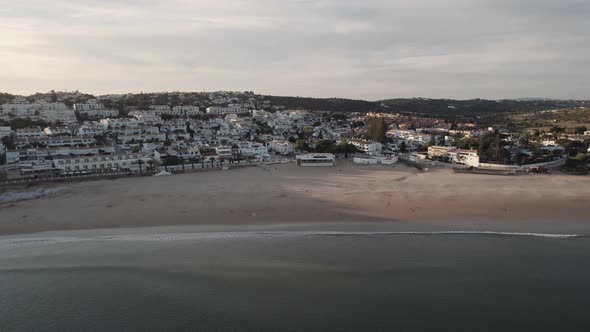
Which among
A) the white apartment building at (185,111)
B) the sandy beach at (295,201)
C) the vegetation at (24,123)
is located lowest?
the sandy beach at (295,201)

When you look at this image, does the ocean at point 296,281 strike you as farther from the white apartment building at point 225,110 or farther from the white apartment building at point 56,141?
the white apartment building at point 225,110

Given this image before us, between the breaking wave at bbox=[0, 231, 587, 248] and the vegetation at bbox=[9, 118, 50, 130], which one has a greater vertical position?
the vegetation at bbox=[9, 118, 50, 130]

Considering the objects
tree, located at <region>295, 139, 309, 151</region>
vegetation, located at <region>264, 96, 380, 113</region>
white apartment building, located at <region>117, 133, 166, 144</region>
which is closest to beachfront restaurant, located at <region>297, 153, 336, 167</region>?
tree, located at <region>295, 139, 309, 151</region>

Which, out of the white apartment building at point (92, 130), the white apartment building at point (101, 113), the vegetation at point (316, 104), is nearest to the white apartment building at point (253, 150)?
the white apartment building at point (92, 130)

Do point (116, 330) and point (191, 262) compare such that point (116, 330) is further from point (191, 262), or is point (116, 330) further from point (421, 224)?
point (421, 224)

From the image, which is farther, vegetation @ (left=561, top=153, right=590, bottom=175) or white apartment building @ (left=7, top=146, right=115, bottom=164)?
white apartment building @ (left=7, top=146, right=115, bottom=164)

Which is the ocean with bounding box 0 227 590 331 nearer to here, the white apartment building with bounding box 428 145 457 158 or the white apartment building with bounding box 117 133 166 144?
the white apartment building with bounding box 428 145 457 158

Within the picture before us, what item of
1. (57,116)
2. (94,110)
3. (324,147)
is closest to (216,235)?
(324,147)
